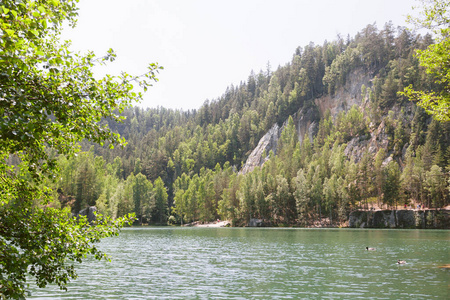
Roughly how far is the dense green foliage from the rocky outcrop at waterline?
415 feet

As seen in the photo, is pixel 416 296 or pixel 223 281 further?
pixel 223 281

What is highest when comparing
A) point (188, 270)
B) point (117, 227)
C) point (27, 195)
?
point (27, 195)

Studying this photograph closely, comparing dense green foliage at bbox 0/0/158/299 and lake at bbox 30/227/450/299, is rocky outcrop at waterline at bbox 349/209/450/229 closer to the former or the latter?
lake at bbox 30/227/450/299

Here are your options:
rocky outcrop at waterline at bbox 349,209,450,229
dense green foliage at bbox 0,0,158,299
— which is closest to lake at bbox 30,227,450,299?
dense green foliage at bbox 0,0,158,299

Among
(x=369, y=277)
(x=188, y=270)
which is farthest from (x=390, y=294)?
(x=188, y=270)

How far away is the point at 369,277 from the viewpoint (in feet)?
101

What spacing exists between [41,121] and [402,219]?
130649mm

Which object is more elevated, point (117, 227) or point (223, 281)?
point (117, 227)

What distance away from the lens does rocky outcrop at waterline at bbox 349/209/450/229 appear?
115 meters

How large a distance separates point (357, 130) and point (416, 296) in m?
172

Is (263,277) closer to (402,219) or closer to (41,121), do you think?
(41,121)

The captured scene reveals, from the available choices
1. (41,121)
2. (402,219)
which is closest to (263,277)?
(41,121)

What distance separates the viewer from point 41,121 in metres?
8.22

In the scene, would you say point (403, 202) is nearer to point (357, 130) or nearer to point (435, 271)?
point (357, 130)
